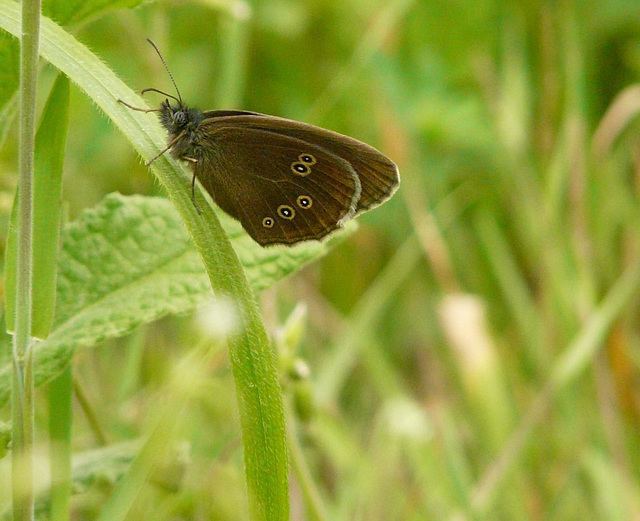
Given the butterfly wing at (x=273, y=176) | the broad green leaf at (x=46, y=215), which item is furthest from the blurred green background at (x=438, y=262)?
the broad green leaf at (x=46, y=215)

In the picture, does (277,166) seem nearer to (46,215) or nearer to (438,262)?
(46,215)

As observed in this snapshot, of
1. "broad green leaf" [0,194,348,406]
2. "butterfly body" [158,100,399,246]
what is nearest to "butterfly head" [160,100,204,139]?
"butterfly body" [158,100,399,246]

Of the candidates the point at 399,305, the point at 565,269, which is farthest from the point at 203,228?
the point at 399,305

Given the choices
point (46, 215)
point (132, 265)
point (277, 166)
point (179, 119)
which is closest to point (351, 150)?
point (277, 166)

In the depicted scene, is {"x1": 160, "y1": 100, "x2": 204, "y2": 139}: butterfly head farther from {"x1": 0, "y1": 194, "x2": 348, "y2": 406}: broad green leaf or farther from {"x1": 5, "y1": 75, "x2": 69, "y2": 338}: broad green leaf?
{"x1": 5, "y1": 75, "x2": 69, "y2": 338}: broad green leaf

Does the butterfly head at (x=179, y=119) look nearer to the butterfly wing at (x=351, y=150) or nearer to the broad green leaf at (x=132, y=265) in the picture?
the butterfly wing at (x=351, y=150)
